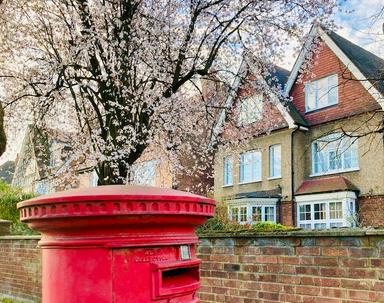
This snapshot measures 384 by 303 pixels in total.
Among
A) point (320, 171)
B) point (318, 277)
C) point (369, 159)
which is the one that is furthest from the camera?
point (320, 171)

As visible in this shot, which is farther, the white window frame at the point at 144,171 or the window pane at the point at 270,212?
the window pane at the point at 270,212

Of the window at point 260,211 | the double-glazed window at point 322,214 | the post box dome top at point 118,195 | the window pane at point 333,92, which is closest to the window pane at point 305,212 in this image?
the double-glazed window at point 322,214

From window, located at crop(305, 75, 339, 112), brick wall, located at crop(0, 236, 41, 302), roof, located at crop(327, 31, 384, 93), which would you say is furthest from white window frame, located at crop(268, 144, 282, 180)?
brick wall, located at crop(0, 236, 41, 302)

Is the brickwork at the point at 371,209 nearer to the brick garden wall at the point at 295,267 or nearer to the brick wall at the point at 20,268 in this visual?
the brick wall at the point at 20,268

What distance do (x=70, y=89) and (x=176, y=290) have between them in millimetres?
11313

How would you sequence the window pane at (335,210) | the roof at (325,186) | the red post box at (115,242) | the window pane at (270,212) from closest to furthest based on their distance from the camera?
1. the red post box at (115,242)
2. the roof at (325,186)
3. the window pane at (335,210)
4. the window pane at (270,212)

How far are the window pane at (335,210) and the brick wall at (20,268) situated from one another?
1455 centimetres

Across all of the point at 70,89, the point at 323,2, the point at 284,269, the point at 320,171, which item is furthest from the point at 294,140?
the point at 284,269

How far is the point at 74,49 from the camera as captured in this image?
12000 mm

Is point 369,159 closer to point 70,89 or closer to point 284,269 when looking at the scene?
point 70,89

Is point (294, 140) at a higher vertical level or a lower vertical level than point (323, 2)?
lower

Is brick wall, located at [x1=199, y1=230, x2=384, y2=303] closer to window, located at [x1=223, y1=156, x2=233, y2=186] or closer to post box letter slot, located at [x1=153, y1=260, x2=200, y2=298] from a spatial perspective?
post box letter slot, located at [x1=153, y1=260, x2=200, y2=298]

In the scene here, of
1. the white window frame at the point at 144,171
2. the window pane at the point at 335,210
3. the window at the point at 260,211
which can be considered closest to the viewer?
the white window frame at the point at 144,171

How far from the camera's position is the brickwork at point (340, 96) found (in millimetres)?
20562
